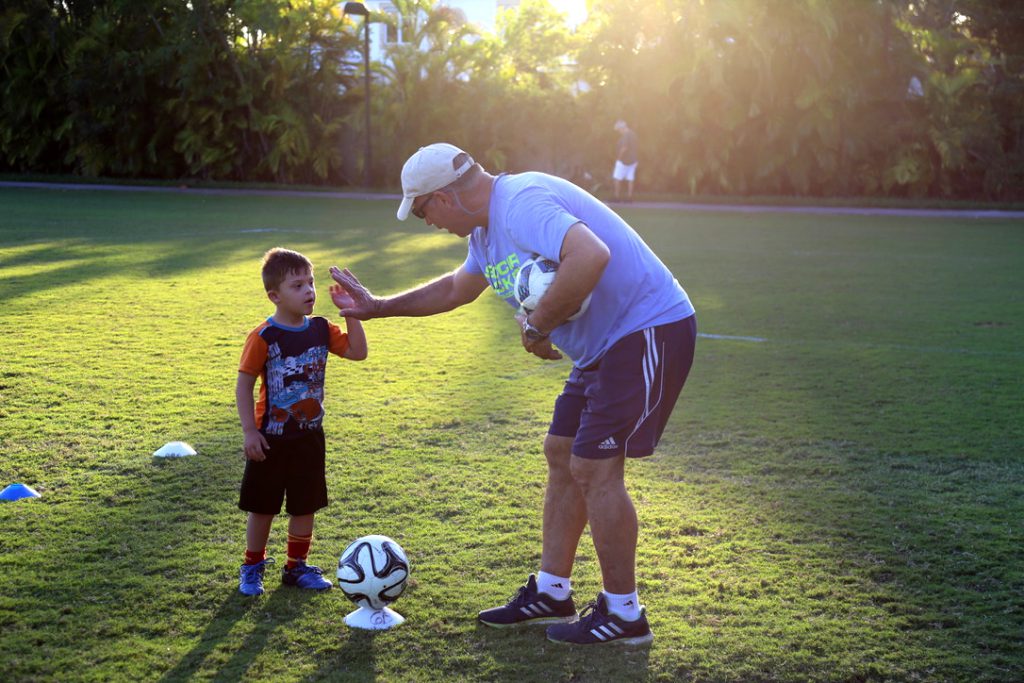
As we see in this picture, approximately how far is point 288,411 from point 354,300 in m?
0.48

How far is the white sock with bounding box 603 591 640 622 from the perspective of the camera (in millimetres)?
3766

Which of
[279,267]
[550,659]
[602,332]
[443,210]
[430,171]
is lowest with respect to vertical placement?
[550,659]

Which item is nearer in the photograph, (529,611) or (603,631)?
(603,631)

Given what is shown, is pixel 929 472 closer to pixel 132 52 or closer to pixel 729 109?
pixel 729 109

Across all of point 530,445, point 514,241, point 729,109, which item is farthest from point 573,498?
point 729,109

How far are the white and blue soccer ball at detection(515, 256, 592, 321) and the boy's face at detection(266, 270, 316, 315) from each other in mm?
836

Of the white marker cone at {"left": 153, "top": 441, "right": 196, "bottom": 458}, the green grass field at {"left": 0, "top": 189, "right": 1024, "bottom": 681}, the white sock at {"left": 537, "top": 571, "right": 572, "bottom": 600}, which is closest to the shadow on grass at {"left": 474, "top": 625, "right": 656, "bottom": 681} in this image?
the green grass field at {"left": 0, "top": 189, "right": 1024, "bottom": 681}

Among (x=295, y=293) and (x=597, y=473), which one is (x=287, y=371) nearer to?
(x=295, y=293)

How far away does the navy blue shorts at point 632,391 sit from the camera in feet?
12.0

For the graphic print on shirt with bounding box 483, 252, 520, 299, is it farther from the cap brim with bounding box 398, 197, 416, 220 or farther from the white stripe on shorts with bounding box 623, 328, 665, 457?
the white stripe on shorts with bounding box 623, 328, 665, 457

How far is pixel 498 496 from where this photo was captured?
5.24 meters

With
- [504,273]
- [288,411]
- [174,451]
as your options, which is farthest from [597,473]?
[174,451]

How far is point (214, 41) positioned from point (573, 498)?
25490 millimetres

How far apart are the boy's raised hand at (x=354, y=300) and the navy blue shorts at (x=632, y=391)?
0.94 m
